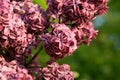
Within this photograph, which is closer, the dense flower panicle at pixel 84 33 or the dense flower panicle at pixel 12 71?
the dense flower panicle at pixel 12 71

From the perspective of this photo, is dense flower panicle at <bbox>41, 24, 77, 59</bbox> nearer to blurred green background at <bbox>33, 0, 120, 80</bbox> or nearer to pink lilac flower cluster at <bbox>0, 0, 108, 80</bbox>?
pink lilac flower cluster at <bbox>0, 0, 108, 80</bbox>

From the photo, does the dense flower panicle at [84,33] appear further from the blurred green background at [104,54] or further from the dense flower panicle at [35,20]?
the blurred green background at [104,54]

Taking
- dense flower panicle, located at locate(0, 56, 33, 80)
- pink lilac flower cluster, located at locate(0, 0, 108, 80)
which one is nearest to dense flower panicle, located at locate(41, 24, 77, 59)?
pink lilac flower cluster, located at locate(0, 0, 108, 80)

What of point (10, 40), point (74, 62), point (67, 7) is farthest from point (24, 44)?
point (74, 62)

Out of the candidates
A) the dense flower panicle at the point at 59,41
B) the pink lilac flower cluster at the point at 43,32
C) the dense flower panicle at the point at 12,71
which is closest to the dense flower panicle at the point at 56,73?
the pink lilac flower cluster at the point at 43,32

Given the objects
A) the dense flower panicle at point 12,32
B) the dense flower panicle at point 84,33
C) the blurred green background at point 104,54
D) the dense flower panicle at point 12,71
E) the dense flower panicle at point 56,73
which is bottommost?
the blurred green background at point 104,54
